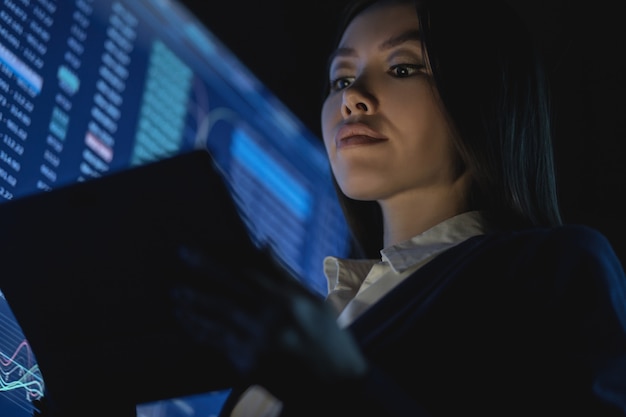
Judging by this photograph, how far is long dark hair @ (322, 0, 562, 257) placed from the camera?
41.4 inches

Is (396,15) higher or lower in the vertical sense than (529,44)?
higher

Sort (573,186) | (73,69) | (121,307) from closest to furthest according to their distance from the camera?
(121,307), (73,69), (573,186)

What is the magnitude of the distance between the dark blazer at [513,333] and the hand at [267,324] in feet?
0.64

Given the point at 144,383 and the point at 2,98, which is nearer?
the point at 144,383

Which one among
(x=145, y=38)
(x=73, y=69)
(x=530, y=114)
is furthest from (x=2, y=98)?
(x=530, y=114)

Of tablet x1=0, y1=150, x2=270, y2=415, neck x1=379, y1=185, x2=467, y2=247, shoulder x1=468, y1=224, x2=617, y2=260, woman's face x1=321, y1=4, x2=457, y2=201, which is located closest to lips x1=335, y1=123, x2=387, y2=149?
woman's face x1=321, y1=4, x2=457, y2=201

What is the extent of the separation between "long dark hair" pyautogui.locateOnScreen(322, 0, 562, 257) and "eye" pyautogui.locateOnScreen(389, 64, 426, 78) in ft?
0.09

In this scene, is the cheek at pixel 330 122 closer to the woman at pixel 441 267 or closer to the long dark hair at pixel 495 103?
the woman at pixel 441 267

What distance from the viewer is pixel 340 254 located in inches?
77.5

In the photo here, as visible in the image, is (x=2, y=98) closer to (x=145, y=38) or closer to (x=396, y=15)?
(x=145, y=38)

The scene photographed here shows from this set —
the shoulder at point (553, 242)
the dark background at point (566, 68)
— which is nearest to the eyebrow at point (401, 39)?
the shoulder at point (553, 242)

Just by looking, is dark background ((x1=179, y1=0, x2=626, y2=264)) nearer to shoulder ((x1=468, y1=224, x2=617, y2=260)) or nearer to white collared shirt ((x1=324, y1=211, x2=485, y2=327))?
white collared shirt ((x1=324, y1=211, x2=485, y2=327))

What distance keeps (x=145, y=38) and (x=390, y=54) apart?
555 millimetres

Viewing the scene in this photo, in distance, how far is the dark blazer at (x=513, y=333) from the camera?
0.72 metres
